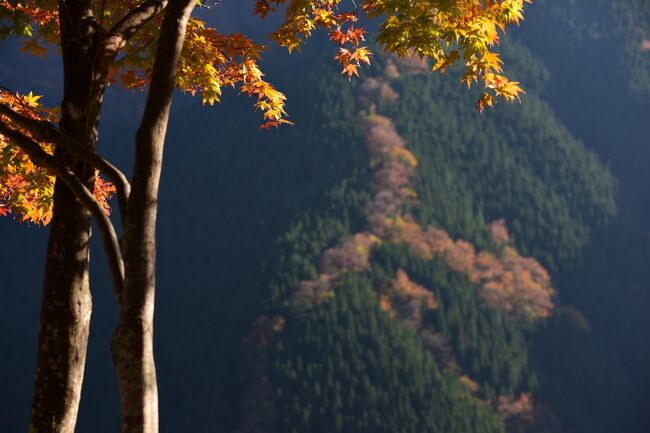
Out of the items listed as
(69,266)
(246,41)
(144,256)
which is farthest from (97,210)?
(246,41)

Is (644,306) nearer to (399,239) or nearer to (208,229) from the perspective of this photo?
(399,239)

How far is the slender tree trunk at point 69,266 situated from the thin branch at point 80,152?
0.60ft

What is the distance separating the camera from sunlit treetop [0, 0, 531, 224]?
5.79 m

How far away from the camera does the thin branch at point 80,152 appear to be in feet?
15.4

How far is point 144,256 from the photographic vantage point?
4.43 m

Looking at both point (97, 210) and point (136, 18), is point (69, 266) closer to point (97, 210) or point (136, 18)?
point (97, 210)

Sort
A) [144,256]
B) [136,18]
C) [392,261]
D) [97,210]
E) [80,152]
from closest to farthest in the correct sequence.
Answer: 1. [144,256]
2. [97,210]
3. [80,152]
4. [136,18]
5. [392,261]

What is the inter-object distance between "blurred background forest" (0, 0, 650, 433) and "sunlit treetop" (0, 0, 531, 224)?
3533 centimetres

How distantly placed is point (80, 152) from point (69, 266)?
2.39 feet

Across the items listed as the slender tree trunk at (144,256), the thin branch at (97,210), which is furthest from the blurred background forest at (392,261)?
the slender tree trunk at (144,256)

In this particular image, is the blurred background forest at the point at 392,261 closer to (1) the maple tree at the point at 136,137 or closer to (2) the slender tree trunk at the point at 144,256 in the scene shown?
(1) the maple tree at the point at 136,137

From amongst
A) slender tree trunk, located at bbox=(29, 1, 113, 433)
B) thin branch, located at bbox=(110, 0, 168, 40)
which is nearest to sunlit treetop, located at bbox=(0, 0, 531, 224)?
thin branch, located at bbox=(110, 0, 168, 40)

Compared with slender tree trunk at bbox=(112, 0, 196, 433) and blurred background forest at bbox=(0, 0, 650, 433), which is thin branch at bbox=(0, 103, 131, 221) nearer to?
slender tree trunk at bbox=(112, 0, 196, 433)

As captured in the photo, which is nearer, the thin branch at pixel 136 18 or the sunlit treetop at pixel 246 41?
the thin branch at pixel 136 18
